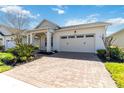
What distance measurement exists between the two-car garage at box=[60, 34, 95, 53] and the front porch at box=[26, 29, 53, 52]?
5.39 ft

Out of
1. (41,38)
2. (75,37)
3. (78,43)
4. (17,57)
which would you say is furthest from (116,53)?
(41,38)

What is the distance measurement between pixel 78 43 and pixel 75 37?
2.79 feet

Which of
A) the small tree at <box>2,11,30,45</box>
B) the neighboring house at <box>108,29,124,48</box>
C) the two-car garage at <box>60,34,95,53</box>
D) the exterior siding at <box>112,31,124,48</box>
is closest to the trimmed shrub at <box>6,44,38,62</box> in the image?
the two-car garage at <box>60,34,95,53</box>

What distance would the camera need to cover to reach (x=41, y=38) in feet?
72.9

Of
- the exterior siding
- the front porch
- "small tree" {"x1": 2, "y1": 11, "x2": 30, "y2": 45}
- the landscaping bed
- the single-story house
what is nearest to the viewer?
the landscaping bed

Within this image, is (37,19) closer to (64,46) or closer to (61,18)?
(61,18)

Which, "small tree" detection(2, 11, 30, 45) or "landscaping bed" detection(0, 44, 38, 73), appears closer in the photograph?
"landscaping bed" detection(0, 44, 38, 73)

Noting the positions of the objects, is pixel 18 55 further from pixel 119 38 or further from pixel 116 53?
pixel 119 38

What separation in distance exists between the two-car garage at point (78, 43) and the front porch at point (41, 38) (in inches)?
64.7

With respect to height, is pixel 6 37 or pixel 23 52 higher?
pixel 6 37

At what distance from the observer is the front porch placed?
18312mm

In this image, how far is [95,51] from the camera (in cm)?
1608

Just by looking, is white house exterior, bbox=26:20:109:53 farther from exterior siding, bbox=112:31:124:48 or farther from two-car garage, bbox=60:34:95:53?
exterior siding, bbox=112:31:124:48
